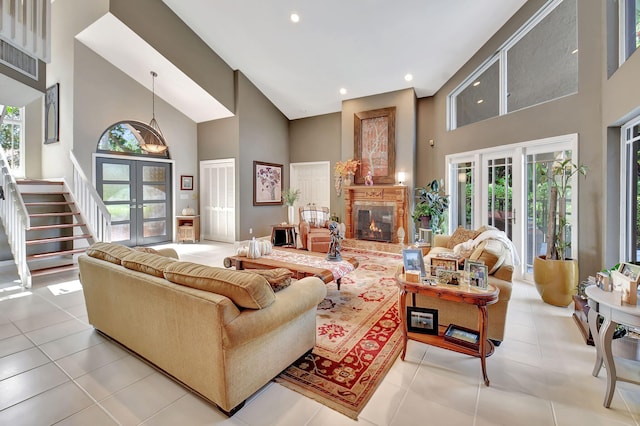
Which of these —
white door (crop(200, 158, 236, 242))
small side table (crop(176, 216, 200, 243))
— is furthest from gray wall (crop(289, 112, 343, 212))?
small side table (crop(176, 216, 200, 243))

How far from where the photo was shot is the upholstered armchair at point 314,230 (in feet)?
18.7

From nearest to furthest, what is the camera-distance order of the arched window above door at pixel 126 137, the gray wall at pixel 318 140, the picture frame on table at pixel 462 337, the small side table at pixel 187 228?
the picture frame on table at pixel 462 337
the arched window above door at pixel 126 137
the small side table at pixel 187 228
the gray wall at pixel 318 140

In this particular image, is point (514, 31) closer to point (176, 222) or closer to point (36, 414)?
point (36, 414)

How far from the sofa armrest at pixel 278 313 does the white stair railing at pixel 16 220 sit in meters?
4.34

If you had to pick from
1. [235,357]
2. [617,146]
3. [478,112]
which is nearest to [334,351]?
[235,357]

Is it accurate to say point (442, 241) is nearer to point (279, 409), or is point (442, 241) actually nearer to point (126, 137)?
point (279, 409)

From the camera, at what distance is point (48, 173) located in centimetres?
646

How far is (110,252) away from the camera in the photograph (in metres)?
2.65

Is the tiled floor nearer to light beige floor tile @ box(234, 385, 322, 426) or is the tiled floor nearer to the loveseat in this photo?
light beige floor tile @ box(234, 385, 322, 426)

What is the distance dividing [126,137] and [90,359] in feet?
19.4

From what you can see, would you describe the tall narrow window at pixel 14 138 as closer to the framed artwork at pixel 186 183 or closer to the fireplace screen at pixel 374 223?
the framed artwork at pixel 186 183

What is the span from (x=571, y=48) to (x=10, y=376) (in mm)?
6497

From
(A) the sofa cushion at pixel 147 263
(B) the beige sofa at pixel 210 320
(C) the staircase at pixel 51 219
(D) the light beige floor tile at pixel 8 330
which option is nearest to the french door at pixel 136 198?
(C) the staircase at pixel 51 219

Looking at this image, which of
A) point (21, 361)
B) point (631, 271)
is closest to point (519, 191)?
point (631, 271)
